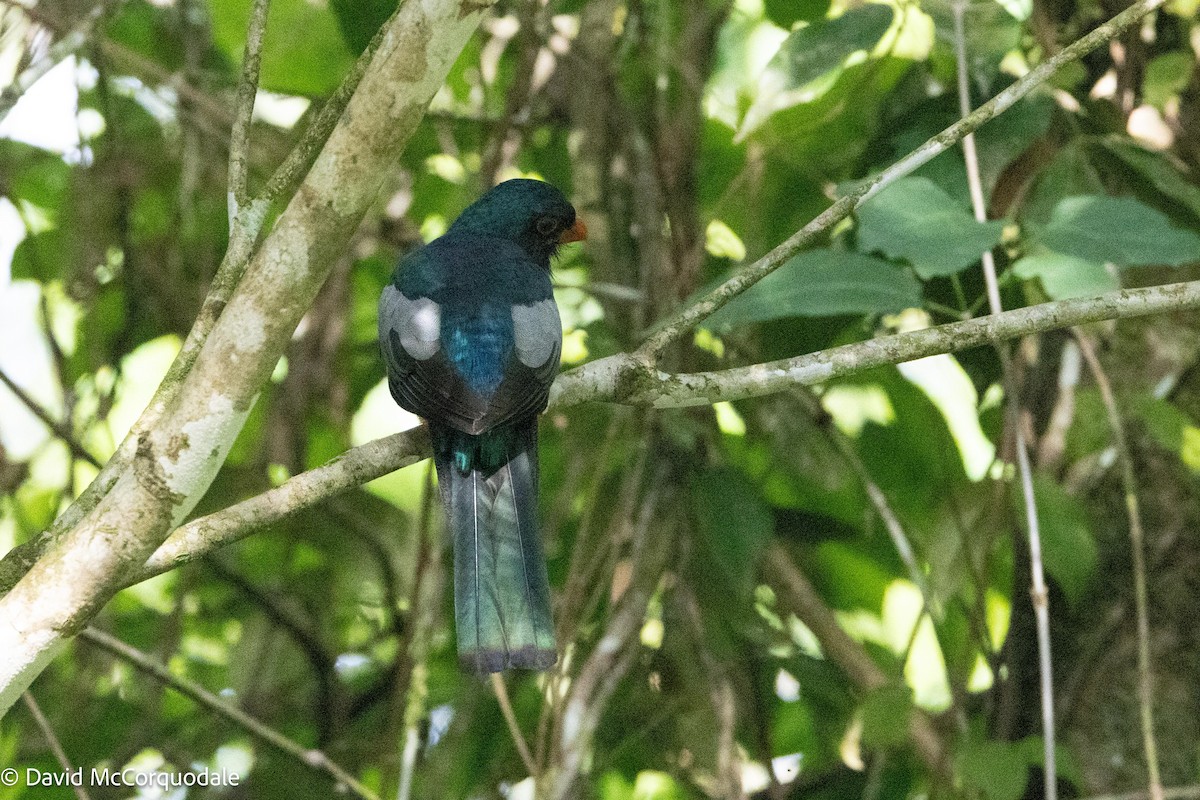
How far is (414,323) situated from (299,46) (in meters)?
1.43

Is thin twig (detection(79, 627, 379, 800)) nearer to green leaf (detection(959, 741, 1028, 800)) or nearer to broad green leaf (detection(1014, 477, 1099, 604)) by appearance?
green leaf (detection(959, 741, 1028, 800))

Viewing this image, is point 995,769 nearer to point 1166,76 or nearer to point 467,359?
point 467,359

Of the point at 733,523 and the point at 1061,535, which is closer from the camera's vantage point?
the point at 1061,535

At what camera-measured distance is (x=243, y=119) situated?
213 centimetres

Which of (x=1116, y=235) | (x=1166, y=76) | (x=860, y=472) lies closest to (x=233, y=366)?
(x=1116, y=235)

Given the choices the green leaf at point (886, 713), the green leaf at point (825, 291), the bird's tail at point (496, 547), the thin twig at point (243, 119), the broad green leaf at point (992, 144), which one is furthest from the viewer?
the broad green leaf at point (992, 144)

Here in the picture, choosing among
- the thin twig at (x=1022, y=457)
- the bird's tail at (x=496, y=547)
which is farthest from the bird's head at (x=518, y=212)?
the thin twig at (x=1022, y=457)

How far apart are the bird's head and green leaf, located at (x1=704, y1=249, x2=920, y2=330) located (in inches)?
40.5

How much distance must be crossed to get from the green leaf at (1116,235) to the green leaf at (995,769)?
1.07 metres

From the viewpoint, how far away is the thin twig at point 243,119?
213 cm

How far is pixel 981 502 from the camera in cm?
348

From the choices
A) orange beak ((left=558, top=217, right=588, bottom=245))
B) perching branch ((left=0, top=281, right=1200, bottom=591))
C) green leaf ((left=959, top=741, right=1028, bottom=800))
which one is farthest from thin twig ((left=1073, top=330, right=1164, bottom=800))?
orange beak ((left=558, top=217, right=588, bottom=245))

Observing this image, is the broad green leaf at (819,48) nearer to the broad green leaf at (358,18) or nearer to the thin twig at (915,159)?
the thin twig at (915,159)

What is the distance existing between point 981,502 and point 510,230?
4.94ft
